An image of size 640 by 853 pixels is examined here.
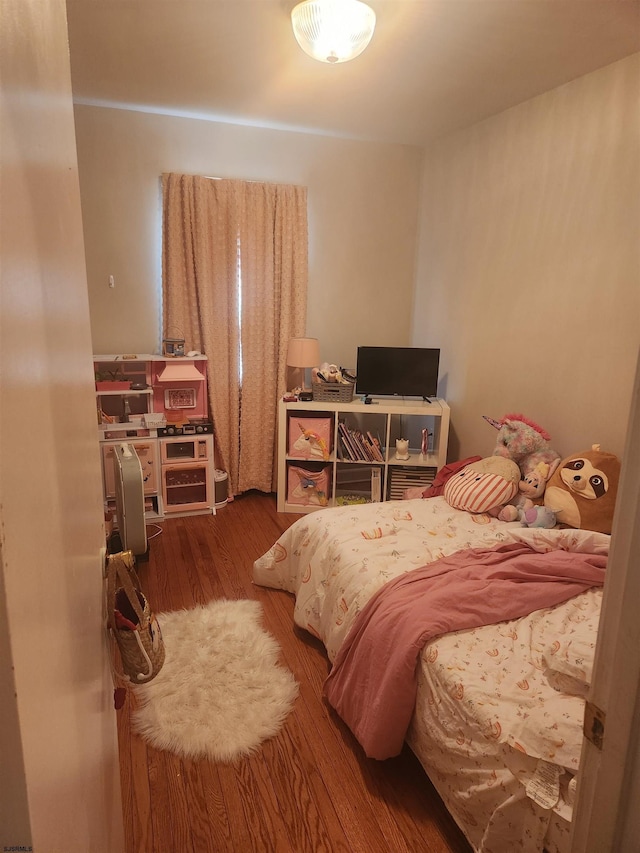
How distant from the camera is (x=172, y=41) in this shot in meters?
2.38

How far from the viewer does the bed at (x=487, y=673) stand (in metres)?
1.32

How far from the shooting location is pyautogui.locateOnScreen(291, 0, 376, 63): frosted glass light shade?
1.99 m

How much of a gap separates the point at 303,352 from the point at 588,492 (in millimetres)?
2082

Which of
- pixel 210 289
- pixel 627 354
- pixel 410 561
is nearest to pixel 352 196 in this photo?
pixel 210 289

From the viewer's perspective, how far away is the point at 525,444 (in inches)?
110

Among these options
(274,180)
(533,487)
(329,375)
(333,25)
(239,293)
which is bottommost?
(533,487)

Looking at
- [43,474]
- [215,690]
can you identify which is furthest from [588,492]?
[43,474]

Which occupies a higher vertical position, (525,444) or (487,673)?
(525,444)

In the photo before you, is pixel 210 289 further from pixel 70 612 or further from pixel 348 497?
pixel 70 612

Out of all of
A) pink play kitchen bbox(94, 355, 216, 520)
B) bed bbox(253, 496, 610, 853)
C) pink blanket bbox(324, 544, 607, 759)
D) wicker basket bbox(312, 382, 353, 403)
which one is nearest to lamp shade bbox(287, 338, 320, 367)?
wicker basket bbox(312, 382, 353, 403)

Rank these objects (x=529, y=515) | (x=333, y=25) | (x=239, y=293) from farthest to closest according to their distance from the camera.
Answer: (x=239, y=293)
(x=529, y=515)
(x=333, y=25)

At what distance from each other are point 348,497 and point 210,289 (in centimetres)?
177

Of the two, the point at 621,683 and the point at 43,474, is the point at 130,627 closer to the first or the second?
the point at 43,474

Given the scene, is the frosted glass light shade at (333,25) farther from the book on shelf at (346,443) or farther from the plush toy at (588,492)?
the book on shelf at (346,443)
